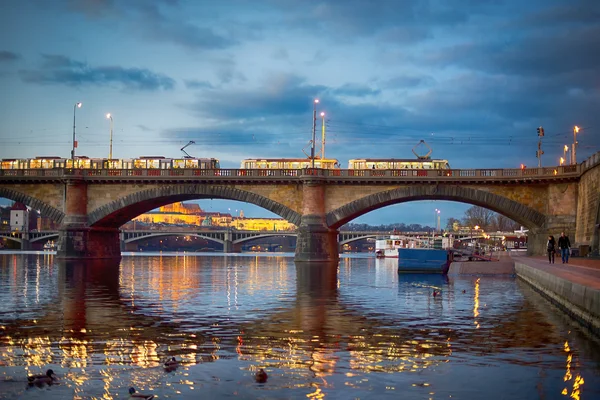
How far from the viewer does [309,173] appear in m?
80.6

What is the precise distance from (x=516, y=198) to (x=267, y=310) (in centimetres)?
5132

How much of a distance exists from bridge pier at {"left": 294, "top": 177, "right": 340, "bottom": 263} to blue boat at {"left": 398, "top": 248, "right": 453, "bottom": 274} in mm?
14808

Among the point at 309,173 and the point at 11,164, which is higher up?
the point at 11,164

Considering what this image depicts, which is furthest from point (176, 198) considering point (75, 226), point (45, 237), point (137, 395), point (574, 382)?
point (45, 237)

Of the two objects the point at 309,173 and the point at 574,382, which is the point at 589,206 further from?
the point at 574,382

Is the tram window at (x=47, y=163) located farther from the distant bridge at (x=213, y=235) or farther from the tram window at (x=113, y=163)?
the distant bridge at (x=213, y=235)

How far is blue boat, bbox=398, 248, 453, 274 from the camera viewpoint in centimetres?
6612

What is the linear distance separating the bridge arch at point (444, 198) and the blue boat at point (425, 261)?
1293 cm

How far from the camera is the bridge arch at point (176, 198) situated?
83.1 m

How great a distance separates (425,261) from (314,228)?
16343mm

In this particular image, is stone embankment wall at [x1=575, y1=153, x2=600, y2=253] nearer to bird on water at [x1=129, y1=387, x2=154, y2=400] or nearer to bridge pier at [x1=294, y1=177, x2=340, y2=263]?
bridge pier at [x1=294, y1=177, x2=340, y2=263]

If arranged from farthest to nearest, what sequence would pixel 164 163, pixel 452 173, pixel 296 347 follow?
pixel 164 163
pixel 452 173
pixel 296 347

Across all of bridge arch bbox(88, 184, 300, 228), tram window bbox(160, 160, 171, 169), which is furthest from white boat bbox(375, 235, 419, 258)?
bridge arch bbox(88, 184, 300, 228)

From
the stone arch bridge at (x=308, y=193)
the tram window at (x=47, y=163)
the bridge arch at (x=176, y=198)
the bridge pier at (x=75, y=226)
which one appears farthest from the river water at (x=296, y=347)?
the tram window at (x=47, y=163)
